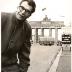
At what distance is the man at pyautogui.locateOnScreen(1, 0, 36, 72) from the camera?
8.13 ft

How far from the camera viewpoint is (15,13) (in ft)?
8.17

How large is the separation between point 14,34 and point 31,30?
0.16 m

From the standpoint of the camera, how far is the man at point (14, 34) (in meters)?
2.48

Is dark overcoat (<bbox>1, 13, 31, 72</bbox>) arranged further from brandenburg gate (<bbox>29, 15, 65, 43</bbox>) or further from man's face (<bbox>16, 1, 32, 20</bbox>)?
brandenburg gate (<bbox>29, 15, 65, 43</bbox>)

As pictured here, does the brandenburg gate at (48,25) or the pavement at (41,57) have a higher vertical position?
the brandenburg gate at (48,25)

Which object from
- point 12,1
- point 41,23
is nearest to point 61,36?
point 41,23

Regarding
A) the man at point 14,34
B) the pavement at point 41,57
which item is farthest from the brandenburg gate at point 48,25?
the man at point 14,34

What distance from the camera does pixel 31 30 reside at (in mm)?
2553

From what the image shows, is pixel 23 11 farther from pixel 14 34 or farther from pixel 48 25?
pixel 48 25

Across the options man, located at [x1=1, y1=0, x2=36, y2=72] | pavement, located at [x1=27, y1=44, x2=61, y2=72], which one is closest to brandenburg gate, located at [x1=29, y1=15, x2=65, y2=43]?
pavement, located at [x1=27, y1=44, x2=61, y2=72]

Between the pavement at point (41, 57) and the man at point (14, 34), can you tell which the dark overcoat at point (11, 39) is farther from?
the pavement at point (41, 57)

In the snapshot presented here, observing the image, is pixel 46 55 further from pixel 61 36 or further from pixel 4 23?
pixel 4 23

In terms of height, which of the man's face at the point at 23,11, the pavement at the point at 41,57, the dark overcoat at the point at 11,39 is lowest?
the pavement at the point at 41,57

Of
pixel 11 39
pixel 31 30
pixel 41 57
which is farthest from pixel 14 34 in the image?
pixel 41 57
